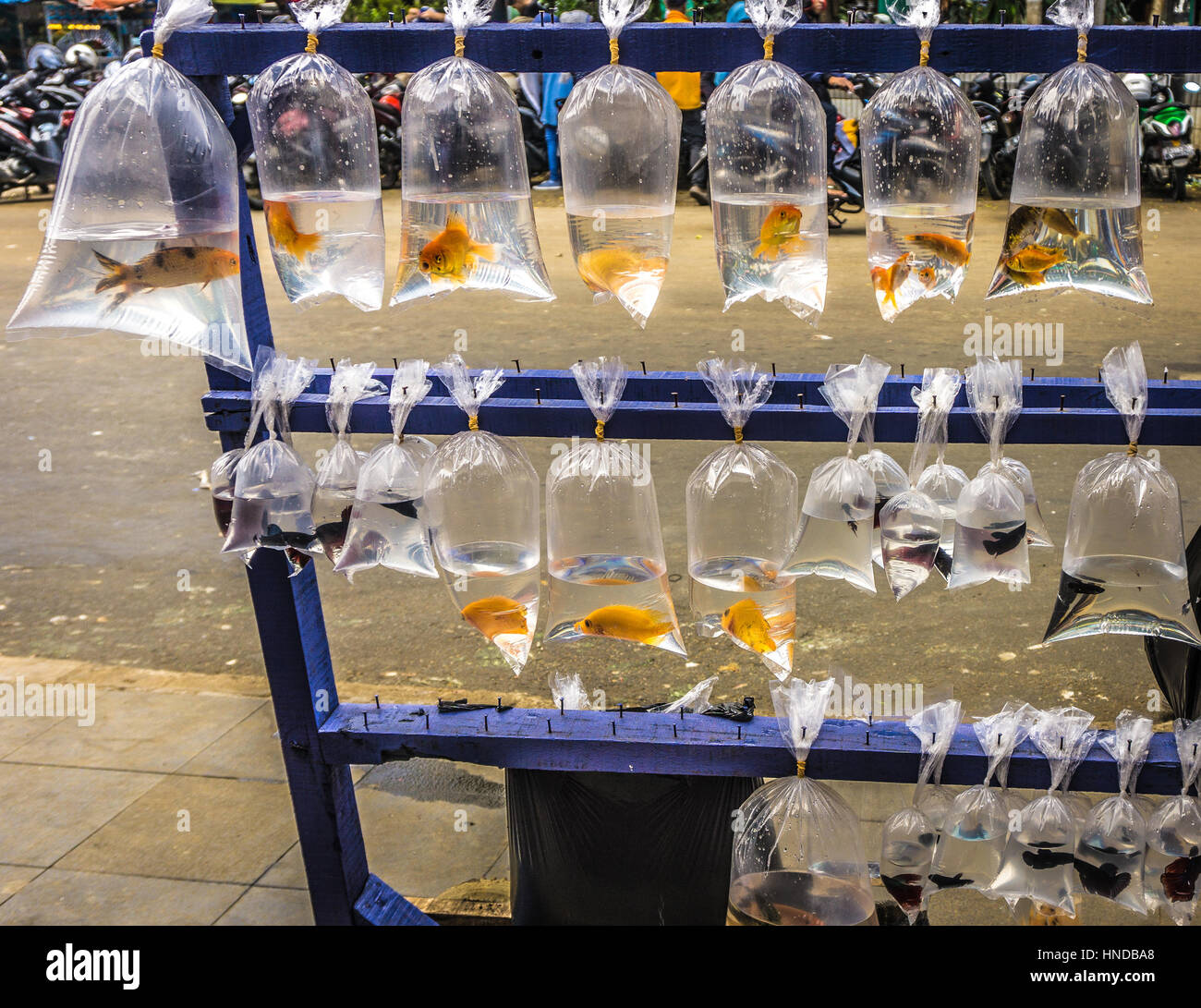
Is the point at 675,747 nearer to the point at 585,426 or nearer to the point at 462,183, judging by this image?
the point at 585,426

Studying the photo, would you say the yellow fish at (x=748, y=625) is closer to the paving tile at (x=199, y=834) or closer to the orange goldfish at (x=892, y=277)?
the orange goldfish at (x=892, y=277)

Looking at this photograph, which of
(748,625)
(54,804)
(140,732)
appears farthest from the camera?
(140,732)

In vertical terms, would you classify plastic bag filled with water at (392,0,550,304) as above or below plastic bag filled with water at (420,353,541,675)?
above

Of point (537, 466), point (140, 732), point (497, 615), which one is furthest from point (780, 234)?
point (537, 466)

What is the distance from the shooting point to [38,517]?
503 centimetres

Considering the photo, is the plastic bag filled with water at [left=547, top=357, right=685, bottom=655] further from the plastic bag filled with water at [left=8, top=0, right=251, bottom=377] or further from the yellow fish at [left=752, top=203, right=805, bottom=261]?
the plastic bag filled with water at [left=8, top=0, right=251, bottom=377]

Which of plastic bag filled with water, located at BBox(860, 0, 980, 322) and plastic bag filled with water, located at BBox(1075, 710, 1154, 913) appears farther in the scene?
plastic bag filled with water, located at BBox(1075, 710, 1154, 913)

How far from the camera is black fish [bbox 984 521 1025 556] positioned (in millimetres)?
1797

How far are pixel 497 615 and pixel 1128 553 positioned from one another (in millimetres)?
951

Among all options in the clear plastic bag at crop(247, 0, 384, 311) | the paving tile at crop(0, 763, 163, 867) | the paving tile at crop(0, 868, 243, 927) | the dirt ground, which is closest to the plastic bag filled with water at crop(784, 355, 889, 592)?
the dirt ground

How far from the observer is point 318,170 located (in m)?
1.73

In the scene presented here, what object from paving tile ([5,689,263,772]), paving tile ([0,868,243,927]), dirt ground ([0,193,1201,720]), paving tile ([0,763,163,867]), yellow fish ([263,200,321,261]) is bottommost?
paving tile ([0,868,243,927])

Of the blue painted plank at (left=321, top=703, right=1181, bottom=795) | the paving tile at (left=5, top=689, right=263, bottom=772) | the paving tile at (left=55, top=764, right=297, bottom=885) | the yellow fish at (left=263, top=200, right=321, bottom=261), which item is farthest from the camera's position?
the paving tile at (left=5, top=689, right=263, bottom=772)

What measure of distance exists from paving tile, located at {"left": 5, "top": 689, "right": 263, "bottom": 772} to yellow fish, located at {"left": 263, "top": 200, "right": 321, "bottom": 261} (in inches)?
78.6
